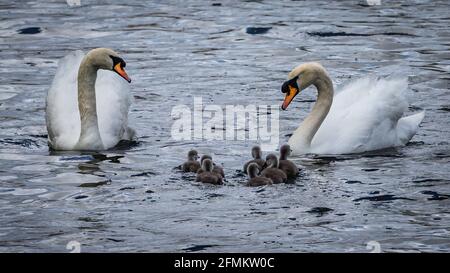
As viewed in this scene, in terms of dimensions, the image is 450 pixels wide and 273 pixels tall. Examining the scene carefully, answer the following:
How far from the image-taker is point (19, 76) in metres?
17.2

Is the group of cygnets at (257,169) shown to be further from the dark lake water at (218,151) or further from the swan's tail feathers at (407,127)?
the swan's tail feathers at (407,127)

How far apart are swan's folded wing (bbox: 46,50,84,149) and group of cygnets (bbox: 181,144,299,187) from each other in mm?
1979

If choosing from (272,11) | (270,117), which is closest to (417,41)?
(272,11)

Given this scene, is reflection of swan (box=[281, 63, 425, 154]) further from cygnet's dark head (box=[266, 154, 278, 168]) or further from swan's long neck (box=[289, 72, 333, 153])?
cygnet's dark head (box=[266, 154, 278, 168])

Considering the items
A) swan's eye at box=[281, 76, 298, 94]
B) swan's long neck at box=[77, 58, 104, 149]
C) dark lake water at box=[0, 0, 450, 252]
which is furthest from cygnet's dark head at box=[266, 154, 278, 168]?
swan's long neck at box=[77, 58, 104, 149]

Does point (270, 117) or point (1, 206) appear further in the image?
point (270, 117)

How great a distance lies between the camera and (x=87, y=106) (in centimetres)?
1317

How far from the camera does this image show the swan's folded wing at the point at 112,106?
1338 cm

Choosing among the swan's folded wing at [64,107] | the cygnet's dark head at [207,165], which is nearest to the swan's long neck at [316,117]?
the cygnet's dark head at [207,165]

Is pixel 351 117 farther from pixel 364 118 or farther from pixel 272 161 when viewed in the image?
pixel 272 161

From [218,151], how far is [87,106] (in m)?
1.59

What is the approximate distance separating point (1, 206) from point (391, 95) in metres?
4.89

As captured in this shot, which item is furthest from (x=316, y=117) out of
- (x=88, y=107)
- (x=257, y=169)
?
(x=88, y=107)

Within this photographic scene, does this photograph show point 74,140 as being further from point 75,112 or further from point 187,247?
point 187,247
